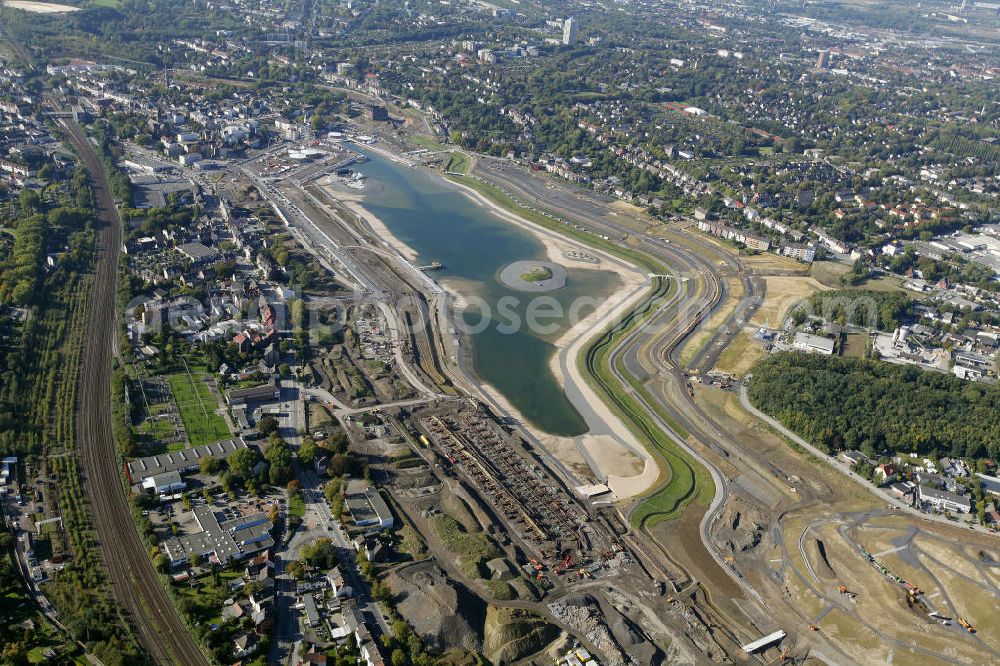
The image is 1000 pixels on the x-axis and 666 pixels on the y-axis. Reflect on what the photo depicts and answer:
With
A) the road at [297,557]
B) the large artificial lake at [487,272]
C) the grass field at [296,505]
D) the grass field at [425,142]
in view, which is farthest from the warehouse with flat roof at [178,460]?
the grass field at [425,142]

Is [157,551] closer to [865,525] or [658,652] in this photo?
[658,652]

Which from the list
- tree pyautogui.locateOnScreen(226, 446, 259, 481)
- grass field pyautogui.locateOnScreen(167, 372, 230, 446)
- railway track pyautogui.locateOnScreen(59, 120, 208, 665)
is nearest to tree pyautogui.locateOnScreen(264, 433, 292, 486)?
tree pyautogui.locateOnScreen(226, 446, 259, 481)

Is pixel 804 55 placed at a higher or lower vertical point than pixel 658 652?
higher

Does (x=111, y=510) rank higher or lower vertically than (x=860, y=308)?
lower

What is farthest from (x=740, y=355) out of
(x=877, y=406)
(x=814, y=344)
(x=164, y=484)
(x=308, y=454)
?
(x=164, y=484)

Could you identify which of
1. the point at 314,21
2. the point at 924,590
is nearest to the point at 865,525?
the point at 924,590

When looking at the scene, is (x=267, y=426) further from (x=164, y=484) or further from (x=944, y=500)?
(x=944, y=500)
